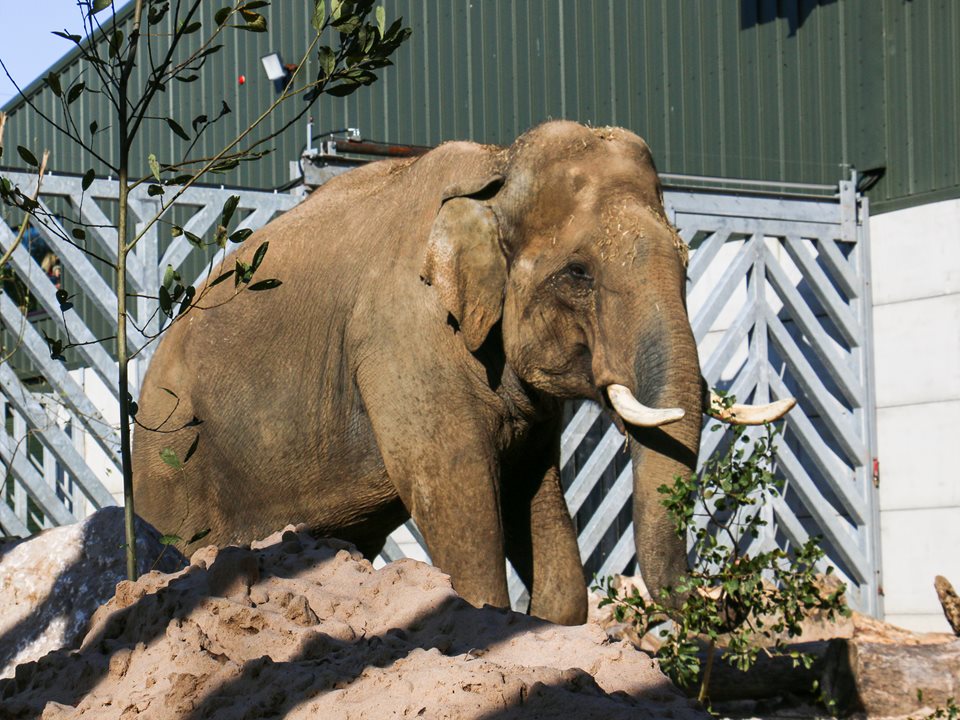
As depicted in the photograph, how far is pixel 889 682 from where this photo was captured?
789 centimetres

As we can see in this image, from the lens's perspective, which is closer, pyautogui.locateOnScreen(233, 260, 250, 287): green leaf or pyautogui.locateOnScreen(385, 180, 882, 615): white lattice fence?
pyautogui.locateOnScreen(233, 260, 250, 287): green leaf

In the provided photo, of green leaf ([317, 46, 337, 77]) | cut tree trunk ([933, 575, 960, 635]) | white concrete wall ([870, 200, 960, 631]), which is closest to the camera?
green leaf ([317, 46, 337, 77])

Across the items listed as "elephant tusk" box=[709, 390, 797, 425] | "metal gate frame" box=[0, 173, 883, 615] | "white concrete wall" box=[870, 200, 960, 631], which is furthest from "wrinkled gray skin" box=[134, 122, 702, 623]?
"white concrete wall" box=[870, 200, 960, 631]

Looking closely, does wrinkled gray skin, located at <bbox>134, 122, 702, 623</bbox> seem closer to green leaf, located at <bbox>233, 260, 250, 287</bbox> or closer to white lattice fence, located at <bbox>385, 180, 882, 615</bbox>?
green leaf, located at <bbox>233, 260, 250, 287</bbox>

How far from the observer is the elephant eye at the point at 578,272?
20.9 ft

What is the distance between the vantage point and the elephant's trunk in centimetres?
586

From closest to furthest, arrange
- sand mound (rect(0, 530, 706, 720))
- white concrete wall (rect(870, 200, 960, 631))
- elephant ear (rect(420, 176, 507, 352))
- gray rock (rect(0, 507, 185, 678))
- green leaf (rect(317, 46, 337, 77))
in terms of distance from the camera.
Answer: sand mound (rect(0, 530, 706, 720)), green leaf (rect(317, 46, 337, 77)), gray rock (rect(0, 507, 185, 678)), elephant ear (rect(420, 176, 507, 352)), white concrete wall (rect(870, 200, 960, 631))

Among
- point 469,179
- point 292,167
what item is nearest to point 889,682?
point 469,179

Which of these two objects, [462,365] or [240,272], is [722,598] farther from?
[240,272]

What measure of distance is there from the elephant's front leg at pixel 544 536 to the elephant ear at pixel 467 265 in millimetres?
690

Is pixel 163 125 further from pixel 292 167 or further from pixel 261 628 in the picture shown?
pixel 261 628

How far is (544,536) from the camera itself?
6.88 meters

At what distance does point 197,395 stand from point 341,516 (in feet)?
3.39

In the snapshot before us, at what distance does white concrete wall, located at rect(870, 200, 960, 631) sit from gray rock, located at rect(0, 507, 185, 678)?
8.01 m
